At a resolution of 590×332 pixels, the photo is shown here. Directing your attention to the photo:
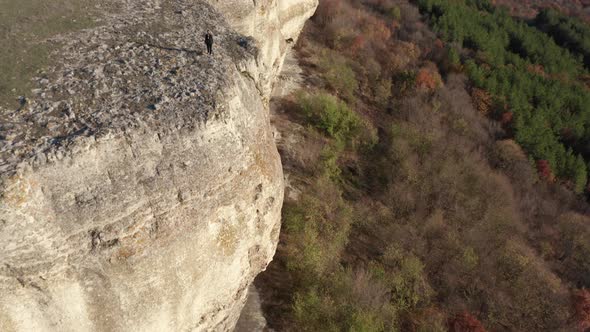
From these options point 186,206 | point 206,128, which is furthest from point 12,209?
point 206,128

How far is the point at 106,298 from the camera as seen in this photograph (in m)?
7.59

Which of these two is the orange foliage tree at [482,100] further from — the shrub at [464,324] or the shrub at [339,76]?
the shrub at [464,324]

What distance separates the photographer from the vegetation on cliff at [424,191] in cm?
1481

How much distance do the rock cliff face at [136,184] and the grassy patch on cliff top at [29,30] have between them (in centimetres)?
32

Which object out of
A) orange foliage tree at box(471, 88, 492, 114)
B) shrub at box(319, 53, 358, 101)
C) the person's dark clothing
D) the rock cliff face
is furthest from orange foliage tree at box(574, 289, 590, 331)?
the person's dark clothing

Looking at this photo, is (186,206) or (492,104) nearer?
(186,206)

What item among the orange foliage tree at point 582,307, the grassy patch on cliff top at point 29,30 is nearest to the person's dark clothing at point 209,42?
the grassy patch on cliff top at point 29,30

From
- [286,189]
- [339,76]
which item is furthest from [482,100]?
[286,189]

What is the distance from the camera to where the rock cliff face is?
6.85 meters

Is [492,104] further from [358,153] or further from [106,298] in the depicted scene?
[106,298]

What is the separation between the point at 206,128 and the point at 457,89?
23974 mm

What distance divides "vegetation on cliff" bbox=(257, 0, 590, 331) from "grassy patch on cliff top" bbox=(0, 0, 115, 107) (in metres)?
8.59

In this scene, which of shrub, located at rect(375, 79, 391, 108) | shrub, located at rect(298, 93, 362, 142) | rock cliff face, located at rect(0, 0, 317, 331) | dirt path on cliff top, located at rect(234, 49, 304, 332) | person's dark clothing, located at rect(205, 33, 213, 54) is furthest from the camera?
shrub, located at rect(375, 79, 391, 108)

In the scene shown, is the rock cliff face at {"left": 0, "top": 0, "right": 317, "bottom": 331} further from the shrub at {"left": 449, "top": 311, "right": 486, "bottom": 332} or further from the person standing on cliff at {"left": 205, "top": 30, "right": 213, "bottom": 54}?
the shrub at {"left": 449, "top": 311, "right": 486, "bottom": 332}
